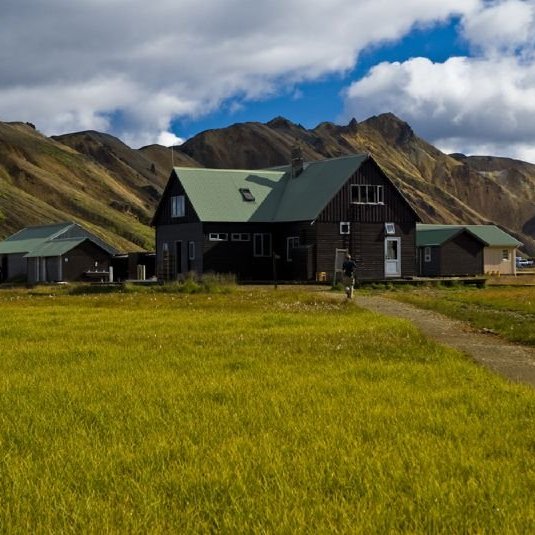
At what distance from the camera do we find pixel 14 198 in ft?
362

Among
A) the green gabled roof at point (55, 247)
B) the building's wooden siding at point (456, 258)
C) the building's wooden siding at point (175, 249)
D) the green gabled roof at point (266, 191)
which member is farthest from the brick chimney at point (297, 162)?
the green gabled roof at point (55, 247)

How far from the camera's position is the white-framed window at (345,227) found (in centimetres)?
5391

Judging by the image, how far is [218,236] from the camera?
54.2m

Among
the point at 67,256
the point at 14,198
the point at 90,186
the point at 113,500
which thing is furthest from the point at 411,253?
the point at 90,186

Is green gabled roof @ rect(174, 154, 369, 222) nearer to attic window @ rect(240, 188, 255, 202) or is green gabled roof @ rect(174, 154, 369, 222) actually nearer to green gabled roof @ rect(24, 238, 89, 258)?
attic window @ rect(240, 188, 255, 202)

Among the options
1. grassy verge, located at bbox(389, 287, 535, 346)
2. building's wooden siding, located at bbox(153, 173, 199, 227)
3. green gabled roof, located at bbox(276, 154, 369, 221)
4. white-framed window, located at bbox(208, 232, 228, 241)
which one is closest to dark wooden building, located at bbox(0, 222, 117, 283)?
building's wooden siding, located at bbox(153, 173, 199, 227)

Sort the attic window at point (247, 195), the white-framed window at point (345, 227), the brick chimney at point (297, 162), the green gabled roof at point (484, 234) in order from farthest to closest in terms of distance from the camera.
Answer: the green gabled roof at point (484, 234) < the brick chimney at point (297, 162) < the attic window at point (247, 195) < the white-framed window at point (345, 227)

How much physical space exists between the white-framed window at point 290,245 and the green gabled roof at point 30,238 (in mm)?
26107

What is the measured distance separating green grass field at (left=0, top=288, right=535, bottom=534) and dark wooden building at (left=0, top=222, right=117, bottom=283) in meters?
51.6

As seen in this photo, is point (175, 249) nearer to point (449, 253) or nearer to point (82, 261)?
point (82, 261)

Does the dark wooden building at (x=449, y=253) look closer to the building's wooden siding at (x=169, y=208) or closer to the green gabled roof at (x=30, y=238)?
the building's wooden siding at (x=169, y=208)

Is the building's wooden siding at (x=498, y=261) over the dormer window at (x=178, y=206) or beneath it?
beneath

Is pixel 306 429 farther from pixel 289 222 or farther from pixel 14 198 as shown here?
pixel 14 198

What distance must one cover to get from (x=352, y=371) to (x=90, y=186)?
138 meters
